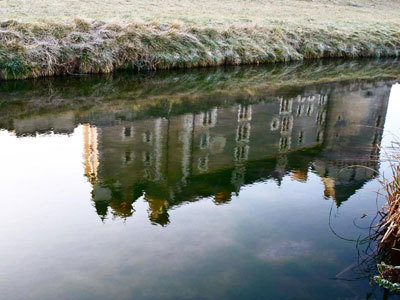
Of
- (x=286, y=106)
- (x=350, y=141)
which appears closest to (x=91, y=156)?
(x=350, y=141)

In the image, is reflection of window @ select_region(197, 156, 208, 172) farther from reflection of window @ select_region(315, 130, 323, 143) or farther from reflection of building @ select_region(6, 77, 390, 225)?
reflection of window @ select_region(315, 130, 323, 143)

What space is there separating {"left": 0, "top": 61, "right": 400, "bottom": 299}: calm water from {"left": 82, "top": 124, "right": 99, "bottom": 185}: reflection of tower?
36 millimetres

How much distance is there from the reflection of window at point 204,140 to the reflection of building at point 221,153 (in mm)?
37

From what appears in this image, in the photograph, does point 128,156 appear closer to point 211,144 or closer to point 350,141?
point 211,144

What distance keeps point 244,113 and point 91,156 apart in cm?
788

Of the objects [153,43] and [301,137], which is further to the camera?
[153,43]

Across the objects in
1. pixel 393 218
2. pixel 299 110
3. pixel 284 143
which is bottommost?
pixel 284 143

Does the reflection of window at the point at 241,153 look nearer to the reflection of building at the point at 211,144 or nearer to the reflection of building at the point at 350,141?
the reflection of building at the point at 211,144

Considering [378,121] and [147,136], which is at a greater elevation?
[378,121]

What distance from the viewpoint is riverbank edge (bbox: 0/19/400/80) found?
2120 cm

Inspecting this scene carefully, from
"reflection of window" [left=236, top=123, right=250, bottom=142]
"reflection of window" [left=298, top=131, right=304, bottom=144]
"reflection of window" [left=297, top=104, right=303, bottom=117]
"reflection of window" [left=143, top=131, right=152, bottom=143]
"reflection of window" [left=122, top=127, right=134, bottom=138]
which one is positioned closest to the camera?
"reflection of window" [left=143, top=131, right=152, bottom=143]

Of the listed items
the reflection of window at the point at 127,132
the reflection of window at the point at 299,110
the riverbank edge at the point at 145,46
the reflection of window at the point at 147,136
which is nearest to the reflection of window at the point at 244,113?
the reflection of window at the point at 299,110

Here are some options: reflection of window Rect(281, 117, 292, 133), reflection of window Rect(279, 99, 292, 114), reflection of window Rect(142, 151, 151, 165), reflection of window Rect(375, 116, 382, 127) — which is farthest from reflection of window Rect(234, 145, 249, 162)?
reflection of window Rect(375, 116, 382, 127)

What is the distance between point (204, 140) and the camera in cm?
1573
